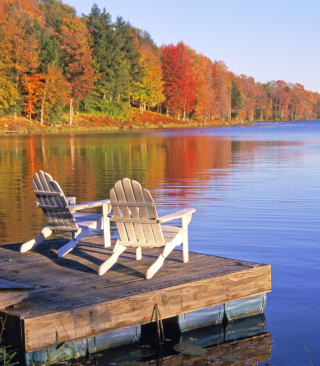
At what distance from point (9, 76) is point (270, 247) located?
51790 millimetres

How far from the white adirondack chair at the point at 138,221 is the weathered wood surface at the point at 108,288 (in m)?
0.28

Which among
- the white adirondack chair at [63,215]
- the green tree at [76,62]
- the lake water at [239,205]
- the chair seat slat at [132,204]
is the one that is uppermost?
the green tree at [76,62]

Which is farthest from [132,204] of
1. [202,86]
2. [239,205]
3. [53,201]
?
[202,86]

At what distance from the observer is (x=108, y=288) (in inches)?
207

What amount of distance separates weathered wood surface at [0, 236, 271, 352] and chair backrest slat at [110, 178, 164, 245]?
443 mm

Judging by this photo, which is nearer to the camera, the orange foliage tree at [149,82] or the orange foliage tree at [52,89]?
the orange foliage tree at [52,89]

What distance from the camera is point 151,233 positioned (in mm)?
5645

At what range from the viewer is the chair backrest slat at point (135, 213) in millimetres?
5522

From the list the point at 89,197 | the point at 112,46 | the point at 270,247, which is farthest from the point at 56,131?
the point at 270,247

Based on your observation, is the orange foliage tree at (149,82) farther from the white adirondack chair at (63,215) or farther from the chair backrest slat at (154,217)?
the chair backrest slat at (154,217)

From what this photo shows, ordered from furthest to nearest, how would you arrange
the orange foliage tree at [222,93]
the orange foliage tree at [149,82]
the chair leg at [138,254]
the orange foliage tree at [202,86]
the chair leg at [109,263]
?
the orange foliage tree at [222,93] → the orange foliage tree at [202,86] → the orange foliage tree at [149,82] → the chair leg at [138,254] → the chair leg at [109,263]

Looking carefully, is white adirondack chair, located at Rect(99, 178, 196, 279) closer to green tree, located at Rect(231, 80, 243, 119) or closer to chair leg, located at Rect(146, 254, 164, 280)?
chair leg, located at Rect(146, 254, 164, 280)

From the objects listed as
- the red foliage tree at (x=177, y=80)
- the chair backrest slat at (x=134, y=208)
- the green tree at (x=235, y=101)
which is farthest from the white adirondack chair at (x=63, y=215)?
the green tree at (x=235, y=101)

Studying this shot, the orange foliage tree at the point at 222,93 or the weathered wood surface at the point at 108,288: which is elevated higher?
the orange foliage tree at the point at 222,93
